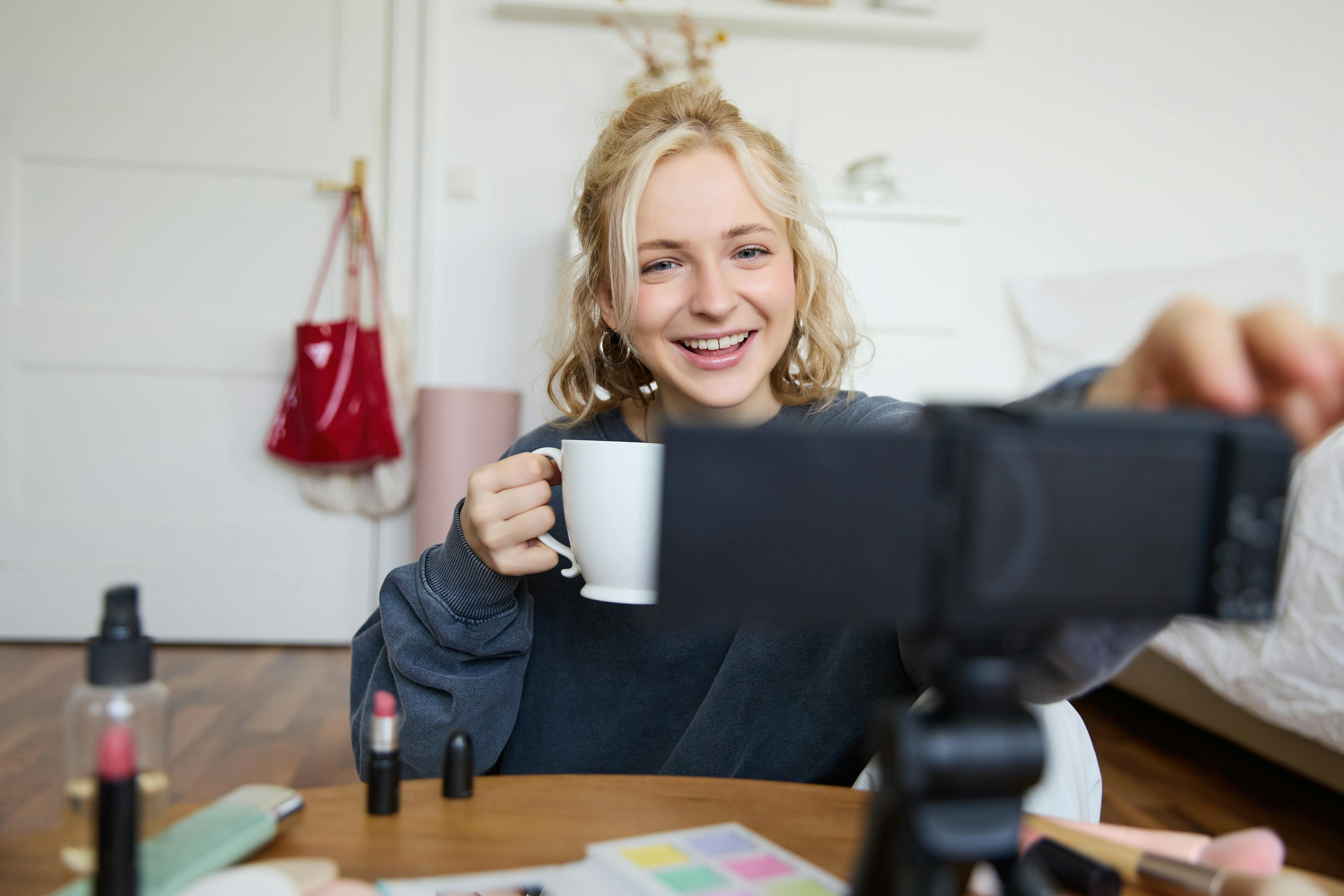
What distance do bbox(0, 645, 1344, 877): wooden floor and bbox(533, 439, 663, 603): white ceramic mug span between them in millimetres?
1267

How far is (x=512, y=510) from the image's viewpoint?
67 cm

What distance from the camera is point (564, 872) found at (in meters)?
0.43

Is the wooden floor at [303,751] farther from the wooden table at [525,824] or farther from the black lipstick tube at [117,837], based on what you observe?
the black lipstick tube at [117,837]

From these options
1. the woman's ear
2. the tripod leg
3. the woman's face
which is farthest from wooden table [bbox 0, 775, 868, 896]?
the woman's ear

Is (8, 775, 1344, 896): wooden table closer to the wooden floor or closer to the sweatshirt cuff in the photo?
the sweatshirt cuff

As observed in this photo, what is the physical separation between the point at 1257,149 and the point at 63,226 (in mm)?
3314

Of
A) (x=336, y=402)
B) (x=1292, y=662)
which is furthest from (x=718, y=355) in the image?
(x=336, y=402)

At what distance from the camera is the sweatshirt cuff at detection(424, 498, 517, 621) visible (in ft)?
2.33

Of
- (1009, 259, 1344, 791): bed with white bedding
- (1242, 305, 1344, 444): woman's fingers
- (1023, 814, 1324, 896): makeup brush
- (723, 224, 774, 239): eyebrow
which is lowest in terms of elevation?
(1009, 259, 1344, 791): bed with white bedding

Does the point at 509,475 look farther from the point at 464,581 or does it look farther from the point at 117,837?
the point at 117,837

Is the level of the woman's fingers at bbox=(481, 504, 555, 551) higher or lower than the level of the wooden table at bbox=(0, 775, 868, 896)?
higher

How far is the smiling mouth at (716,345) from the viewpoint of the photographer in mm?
991

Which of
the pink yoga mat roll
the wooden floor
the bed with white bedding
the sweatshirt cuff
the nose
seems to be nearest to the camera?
the sweatshirt cuff

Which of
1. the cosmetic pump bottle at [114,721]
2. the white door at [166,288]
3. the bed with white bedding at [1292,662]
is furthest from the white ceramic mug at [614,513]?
the white door at [166,288]
